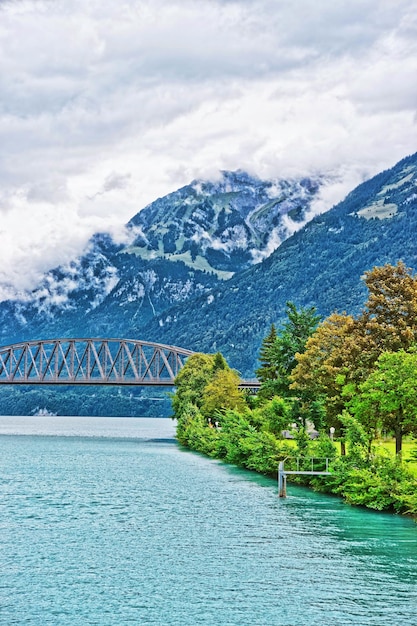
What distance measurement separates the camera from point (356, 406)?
6306cm

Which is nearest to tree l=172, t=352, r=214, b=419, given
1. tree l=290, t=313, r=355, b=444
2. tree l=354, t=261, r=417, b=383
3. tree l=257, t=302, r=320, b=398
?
tree l=257, t=302, r=320, b=398

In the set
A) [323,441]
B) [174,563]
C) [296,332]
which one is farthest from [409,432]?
[296,332]

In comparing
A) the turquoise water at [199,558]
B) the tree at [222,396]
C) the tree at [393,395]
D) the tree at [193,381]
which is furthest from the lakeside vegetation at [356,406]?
the tree at [193,381]

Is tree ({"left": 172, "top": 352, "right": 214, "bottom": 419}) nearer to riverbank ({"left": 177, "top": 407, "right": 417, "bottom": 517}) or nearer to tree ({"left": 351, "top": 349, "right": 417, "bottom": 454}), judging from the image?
riverbank ({"left": 177, "top": 407, "right": 417, "bottom": 517})

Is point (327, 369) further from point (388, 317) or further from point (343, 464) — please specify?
point (343, 464)

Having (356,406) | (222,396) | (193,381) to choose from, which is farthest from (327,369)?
(193,381)

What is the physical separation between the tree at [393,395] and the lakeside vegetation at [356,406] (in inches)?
2.6

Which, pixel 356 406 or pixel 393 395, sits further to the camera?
pixel 356 406

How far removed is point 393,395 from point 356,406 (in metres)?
3.89

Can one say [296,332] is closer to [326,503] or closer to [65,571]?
[326,503]

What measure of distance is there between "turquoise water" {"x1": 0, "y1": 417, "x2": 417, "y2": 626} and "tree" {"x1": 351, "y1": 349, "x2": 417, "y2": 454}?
6588mm

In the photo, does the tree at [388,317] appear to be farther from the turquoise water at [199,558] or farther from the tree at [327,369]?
the turquoise water at [199,558]

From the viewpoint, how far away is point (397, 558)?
41.2 metres

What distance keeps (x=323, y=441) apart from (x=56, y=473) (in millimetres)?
29612
